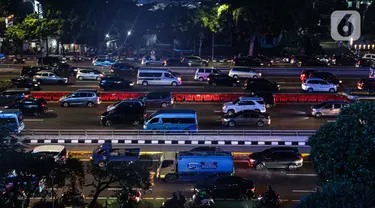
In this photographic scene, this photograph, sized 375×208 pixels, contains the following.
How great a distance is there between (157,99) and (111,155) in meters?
10.7

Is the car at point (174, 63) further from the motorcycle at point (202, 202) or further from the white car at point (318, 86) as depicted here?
the motorcycle at point (202, 202)

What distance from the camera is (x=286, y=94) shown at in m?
33.5

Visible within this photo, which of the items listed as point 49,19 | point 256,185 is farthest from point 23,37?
point 256,185

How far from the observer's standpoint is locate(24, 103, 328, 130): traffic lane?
88.7 ft

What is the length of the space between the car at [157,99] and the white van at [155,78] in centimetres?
675

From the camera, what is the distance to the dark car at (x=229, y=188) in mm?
17969

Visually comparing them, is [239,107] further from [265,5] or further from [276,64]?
[265,5]

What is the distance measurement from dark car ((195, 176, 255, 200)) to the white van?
20760mm

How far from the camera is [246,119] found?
27031mm

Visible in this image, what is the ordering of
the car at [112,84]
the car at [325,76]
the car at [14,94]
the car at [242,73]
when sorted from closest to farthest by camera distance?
the car at [14,94]
the car at [112,84]
the car at [325,76]
the car at [242,73]

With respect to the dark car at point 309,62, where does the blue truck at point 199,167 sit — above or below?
below

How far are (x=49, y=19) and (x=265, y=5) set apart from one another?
27832 mm

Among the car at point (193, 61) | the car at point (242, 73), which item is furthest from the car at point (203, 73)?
the car at point (193, 61)

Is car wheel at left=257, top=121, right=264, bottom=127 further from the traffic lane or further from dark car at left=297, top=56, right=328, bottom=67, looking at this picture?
dark car at left=297, top=56, right=328, bottom=67
